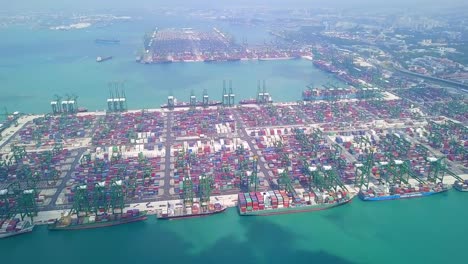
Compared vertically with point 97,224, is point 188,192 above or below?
above

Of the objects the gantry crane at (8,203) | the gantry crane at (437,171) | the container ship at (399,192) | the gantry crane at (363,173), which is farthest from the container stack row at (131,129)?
the gantry crane at (437,171)

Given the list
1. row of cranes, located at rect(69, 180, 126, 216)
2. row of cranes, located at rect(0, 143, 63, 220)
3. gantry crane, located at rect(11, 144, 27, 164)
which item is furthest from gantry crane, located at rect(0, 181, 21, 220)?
gantry crane, located at rect(11, 144, 27, 164)

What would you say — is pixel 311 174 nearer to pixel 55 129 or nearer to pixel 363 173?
pixel 363 173

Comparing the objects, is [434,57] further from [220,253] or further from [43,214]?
→ [43,214]

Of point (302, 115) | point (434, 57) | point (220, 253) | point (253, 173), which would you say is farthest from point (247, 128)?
point (434, 57)

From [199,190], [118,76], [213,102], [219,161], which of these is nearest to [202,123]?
[213,102]

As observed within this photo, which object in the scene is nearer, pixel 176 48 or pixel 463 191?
pixel 463 191

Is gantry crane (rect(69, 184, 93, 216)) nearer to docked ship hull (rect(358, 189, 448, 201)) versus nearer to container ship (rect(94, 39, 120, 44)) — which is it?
docked ship hull (rect(358, 189, 448, 201))
